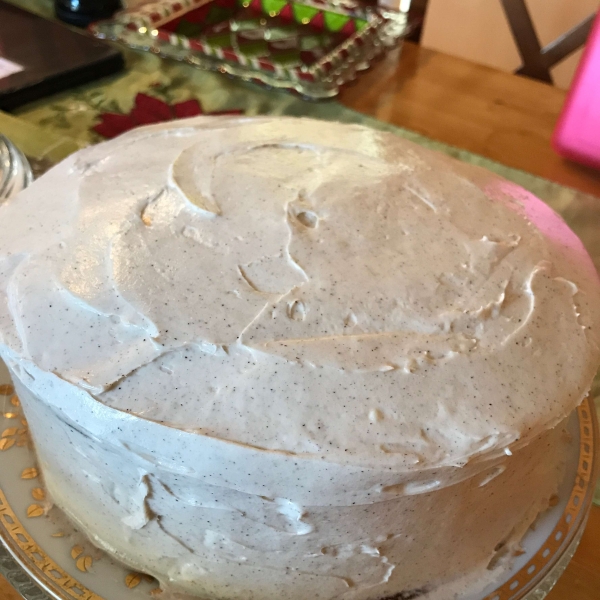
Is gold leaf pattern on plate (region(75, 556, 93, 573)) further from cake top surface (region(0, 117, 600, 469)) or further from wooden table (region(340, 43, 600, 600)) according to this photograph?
wooden table (region(340, 43, 600, 600))

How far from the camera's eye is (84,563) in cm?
74

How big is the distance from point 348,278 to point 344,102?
43.9 inches

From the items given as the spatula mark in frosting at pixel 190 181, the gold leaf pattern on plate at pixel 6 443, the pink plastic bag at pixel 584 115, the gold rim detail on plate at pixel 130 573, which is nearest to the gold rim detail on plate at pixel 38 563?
the gold rim detail on plate at pixel 130 573

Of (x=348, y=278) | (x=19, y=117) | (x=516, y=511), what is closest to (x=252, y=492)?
(x=348, y=278)

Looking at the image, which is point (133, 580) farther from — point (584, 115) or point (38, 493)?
point (584, 115)

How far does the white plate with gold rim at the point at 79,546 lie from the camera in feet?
2.34

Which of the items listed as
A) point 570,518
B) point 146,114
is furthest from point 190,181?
point 146,114

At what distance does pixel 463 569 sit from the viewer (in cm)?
76

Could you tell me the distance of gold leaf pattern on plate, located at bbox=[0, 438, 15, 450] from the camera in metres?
0.85

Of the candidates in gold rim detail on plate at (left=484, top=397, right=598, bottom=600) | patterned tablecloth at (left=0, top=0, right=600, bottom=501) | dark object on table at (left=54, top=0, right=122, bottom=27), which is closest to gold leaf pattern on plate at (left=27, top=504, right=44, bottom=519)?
gold rim detail on plate at (left=484, top=397, right=598, bottom=600)

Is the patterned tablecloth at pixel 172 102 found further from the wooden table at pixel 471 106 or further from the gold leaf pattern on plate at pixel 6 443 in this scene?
the gold leaf pattern on plate at pixel 6 443

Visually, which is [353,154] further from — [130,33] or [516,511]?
[130,33]

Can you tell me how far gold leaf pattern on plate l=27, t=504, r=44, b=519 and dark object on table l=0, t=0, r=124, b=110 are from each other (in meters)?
1.12

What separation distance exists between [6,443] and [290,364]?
485 mm
